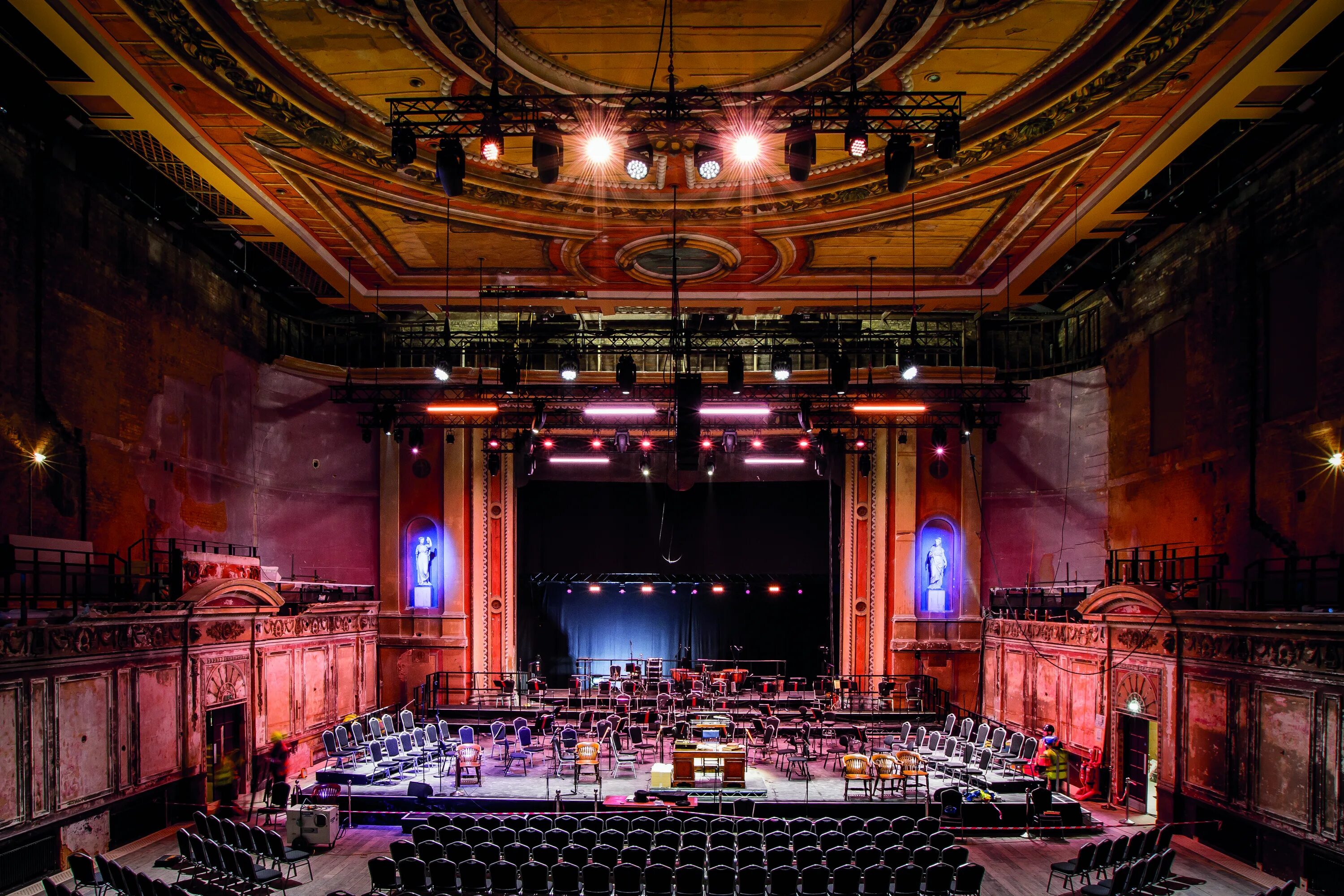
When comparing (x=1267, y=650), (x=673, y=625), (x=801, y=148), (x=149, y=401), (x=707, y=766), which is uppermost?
(x=801, y=148)

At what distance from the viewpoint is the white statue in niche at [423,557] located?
2266 centimetres

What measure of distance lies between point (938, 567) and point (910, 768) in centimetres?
891

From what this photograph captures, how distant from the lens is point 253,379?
65.7 feet

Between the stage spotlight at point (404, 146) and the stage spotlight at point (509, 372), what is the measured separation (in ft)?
22.7

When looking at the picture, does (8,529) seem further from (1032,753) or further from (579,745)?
(1032,753)

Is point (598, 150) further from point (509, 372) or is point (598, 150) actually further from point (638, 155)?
point (509, 372)

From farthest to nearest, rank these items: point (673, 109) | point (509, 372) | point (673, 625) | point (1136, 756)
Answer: point (673, 625) < point (509, 372) < point (1136, 756) < point (673, 109)

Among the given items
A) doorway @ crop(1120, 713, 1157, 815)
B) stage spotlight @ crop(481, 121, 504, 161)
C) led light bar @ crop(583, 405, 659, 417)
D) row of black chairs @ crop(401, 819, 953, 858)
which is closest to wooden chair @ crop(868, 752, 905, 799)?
row of black chairs @ crop(401, 819, 953, 858)

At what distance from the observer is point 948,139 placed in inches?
369

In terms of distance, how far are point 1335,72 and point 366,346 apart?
794 inches

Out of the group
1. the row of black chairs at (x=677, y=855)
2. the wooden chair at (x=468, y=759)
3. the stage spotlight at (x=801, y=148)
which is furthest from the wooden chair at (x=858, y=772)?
the stage spotlight at (x=801, y=148)

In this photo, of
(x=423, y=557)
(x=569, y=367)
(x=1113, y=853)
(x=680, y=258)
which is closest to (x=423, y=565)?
(x=423, y=557)

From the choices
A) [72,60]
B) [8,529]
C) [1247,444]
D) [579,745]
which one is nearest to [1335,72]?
[1247,444]

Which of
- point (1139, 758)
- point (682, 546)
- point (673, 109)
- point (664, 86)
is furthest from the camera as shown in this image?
point (682, 546)
